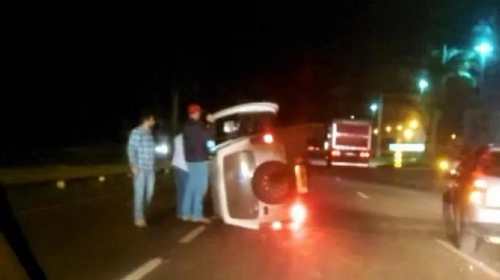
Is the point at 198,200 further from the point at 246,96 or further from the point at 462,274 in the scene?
the point at 246,96

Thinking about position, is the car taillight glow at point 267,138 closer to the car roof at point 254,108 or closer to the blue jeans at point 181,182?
the car roof at point 254,108

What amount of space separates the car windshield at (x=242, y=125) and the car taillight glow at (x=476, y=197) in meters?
3.56

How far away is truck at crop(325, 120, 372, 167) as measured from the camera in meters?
65.7

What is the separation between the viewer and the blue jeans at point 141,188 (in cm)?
1817

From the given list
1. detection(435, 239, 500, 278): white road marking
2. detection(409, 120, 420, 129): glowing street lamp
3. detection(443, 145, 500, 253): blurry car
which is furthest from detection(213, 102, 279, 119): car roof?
detection(409, 120, 420, 129): glowing street lamp

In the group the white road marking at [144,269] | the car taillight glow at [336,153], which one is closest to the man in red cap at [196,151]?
the white road marking at [144,269]

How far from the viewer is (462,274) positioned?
44.1 feet

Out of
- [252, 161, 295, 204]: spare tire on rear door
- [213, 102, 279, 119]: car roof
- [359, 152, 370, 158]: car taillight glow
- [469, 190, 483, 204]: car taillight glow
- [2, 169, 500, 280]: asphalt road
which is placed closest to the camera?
[2, 169, 500, 280]: asphalt road

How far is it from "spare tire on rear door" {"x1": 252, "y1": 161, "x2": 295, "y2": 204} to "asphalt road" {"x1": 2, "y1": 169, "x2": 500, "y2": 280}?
2.06 feet

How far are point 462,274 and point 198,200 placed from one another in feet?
21.9

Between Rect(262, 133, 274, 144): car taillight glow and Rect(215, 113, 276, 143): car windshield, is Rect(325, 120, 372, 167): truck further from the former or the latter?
Rect(262, 133, 274, 144): car taillight glow

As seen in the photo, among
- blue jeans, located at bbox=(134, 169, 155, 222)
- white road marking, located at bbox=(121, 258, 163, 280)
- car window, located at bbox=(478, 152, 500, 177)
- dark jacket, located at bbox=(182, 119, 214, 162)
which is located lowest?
white road marking, located at bbox=(121, 258, 163, 280)

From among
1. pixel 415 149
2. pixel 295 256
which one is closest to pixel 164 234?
pixel 295 256

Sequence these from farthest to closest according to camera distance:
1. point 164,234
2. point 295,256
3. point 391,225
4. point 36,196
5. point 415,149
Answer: point 415,149
point 36,196
point 391,225
point 164,234
point 295,256
